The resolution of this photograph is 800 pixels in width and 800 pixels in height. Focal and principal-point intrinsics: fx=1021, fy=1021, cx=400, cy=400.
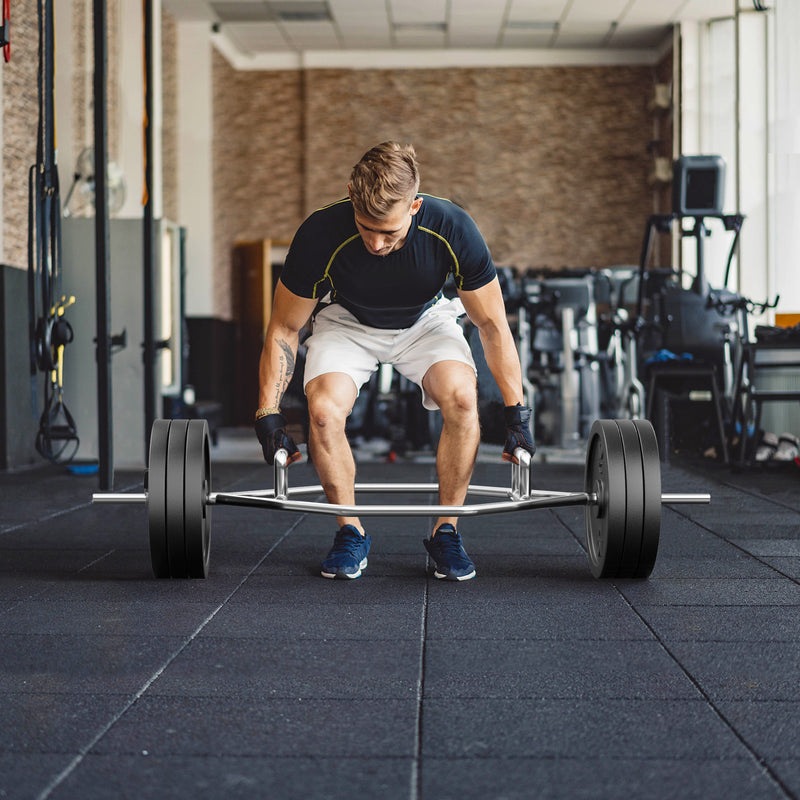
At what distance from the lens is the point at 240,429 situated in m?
10.3

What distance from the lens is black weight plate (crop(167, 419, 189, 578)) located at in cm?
237

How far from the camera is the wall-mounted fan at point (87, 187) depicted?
21.3 feet

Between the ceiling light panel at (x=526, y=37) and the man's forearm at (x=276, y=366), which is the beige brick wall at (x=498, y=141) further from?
the man's forearm at (x=276, y=366)

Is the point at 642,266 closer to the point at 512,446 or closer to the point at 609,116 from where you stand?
the point at 512,446

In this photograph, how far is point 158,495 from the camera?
7.77 ft

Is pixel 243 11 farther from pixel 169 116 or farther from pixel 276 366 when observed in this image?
pixel 276 366

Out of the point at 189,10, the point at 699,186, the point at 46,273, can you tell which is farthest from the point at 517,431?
the point at 189,10

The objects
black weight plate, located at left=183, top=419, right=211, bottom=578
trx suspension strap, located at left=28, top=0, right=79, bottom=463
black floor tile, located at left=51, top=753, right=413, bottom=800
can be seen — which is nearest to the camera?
black floor tile, located at left=51, top=753, right=413, bottom=800

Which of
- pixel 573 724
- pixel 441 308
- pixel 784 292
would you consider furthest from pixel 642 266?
pixel 573 724

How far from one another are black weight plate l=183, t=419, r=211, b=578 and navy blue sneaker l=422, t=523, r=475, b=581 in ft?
1.90

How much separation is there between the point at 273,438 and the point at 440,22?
815cm

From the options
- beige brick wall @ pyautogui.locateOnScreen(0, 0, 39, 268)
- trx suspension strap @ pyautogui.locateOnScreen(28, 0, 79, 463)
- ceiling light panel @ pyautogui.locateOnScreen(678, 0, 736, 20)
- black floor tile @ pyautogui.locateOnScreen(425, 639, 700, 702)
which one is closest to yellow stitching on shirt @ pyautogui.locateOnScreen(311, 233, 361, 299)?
black floor tile @ pyautogui.locateOnScreen(425, 639, 700, 702)

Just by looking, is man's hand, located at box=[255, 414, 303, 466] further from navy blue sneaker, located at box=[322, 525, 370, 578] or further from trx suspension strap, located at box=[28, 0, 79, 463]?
trx suspension strap, located at box=[28, 0, 79, 463]

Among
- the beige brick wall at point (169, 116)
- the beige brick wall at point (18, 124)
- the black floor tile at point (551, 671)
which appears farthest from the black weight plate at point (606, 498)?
the beige brick wall at point (169, 116)
